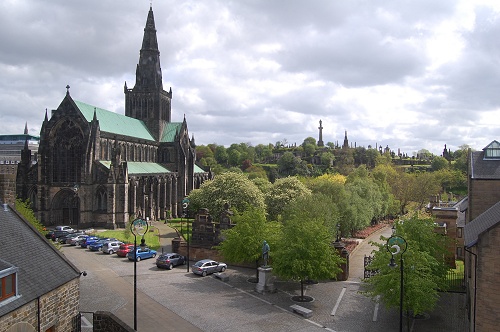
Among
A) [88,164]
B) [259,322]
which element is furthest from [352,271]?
[88,164]

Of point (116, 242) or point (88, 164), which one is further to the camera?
point (88, 164)

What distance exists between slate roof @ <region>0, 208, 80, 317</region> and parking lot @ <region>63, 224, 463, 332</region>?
20.1ft

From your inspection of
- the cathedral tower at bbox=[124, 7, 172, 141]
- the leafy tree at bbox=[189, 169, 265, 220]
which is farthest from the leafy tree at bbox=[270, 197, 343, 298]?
the cathedral tower at bbox=[124, 7, 172, 141]

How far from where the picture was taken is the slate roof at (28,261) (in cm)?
1373

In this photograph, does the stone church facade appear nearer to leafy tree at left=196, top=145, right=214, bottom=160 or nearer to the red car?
the red car

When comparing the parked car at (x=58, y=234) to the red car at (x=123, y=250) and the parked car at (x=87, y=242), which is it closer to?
the parked car at (x=87, y=242)

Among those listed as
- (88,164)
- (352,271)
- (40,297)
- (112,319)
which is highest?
(88,164)

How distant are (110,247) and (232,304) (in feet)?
62.2

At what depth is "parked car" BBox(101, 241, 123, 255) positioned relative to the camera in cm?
3891

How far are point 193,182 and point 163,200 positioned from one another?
11136 mm

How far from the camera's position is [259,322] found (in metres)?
21.6

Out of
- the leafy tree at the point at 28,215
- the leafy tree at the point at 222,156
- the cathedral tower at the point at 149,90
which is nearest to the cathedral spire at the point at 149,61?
the cathedral tower at the point at 149,90

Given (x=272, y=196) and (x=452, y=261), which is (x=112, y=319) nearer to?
(x=452, y=261)

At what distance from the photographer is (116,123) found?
64875 millimetres
